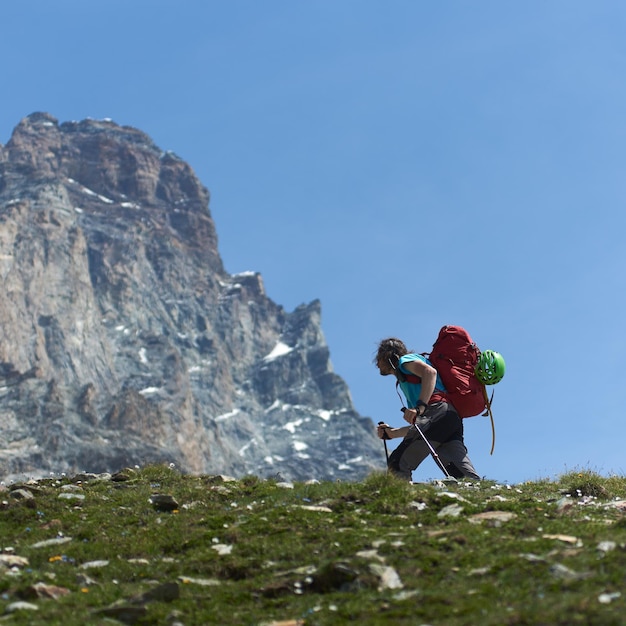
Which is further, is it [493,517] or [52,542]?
[52,542]

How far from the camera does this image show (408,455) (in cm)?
1686

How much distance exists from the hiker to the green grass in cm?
79

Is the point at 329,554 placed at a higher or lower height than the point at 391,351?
lower

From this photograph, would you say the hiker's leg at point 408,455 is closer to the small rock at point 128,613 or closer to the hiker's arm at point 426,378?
the hiker's arm at point 426,378

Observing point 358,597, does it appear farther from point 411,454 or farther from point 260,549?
point 411,454

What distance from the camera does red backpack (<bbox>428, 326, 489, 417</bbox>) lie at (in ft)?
56.2

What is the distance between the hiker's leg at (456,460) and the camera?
1720 centimetres

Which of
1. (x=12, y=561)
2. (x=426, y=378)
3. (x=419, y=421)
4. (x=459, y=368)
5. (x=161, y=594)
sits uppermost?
(x=459, y=368)

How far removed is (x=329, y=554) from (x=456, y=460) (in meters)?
5.94

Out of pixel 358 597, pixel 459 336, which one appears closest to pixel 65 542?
pixel 358 597

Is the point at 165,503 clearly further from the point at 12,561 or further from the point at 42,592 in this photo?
the point at 42,592

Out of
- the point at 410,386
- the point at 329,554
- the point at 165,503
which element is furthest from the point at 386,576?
the point at 410,386

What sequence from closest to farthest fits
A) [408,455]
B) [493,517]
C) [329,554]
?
[329,554] < [493,517] < [408,455]

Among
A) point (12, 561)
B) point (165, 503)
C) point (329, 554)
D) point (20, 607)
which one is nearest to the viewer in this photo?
point (20, 607)
